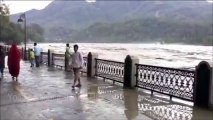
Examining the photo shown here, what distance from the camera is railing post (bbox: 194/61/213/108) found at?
30.2 ft

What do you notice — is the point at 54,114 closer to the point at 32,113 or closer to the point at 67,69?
the point at 32,113

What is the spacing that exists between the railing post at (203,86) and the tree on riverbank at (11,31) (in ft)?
→ 97.0

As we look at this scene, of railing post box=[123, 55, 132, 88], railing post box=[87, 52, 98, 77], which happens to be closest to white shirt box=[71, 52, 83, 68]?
railing post box=[123, 55, 132, 88]

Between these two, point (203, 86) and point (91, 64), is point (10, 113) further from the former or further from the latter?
point (91, 64)

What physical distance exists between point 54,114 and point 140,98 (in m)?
3.47

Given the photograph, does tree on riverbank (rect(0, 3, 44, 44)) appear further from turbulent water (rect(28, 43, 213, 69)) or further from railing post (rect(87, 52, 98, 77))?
railing post (rect(87, 52, 98, 77))

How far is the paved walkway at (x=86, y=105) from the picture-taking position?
8.27m

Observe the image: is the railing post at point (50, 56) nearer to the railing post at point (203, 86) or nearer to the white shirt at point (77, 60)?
the white shirt at point (77, 60)

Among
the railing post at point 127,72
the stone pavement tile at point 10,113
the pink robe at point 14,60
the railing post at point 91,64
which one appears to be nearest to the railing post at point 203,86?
the railing post at point 127,72

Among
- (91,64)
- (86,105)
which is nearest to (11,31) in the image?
(91,64)

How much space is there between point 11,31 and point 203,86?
7888 cm

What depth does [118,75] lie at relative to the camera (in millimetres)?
14094

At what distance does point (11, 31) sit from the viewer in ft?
273

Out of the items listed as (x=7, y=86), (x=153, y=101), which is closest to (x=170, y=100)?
(x=153, y=101)
